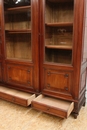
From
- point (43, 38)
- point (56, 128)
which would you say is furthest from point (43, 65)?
point (56, 128)

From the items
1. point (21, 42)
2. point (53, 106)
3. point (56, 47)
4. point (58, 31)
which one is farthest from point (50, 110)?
point (21, 42)

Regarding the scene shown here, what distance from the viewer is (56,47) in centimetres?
204

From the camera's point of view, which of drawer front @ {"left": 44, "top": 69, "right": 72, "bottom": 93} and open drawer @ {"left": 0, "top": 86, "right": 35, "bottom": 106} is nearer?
drawer front @ {"left": 44, "top": 69, "right": 72, "bottom": 93}

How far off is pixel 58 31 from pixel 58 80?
Result: 827 mm

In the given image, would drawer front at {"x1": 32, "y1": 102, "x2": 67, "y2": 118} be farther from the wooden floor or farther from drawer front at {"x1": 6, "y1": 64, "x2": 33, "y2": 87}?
drawer front at {"x1": 6, "y1": 64, "x2": 33, "y2": 87}

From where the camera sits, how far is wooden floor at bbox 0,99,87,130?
1.81 meters

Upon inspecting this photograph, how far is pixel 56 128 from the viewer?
5.87 ft

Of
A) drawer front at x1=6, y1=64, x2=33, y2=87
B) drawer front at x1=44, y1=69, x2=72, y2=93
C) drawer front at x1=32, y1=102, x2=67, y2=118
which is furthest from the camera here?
drawer front at x1=6, y1=64, x2=33, y2=87

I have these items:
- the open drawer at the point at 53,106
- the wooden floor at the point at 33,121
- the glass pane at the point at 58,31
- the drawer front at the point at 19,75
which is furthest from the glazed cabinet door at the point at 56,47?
the wooden floor at the point at 33,121

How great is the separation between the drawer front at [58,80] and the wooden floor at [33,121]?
45 cm

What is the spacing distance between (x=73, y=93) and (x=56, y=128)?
54 centimetres

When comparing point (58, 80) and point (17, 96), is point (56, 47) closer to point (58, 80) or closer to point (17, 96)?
point (58, 80)

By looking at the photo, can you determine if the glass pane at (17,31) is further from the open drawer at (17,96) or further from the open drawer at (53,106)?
the open drawer at (53,106)

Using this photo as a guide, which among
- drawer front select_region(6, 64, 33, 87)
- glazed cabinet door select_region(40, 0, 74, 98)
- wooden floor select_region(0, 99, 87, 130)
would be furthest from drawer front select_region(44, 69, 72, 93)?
wooden floor select_region(0, 99, 87, 130)
